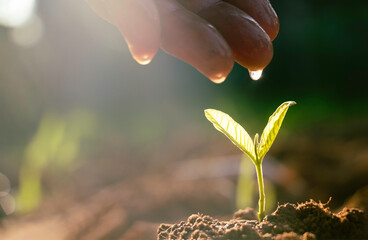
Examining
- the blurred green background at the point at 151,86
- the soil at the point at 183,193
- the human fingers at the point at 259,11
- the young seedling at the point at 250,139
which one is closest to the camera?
the young seedling at the point at 250,139

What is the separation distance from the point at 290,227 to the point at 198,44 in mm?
518

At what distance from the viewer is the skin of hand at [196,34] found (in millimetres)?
887

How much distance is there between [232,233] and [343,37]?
19.5 feet

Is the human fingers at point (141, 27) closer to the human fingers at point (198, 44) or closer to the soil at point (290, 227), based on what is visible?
the human fingers at point (198, 44)

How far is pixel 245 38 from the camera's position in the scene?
94 centimetres

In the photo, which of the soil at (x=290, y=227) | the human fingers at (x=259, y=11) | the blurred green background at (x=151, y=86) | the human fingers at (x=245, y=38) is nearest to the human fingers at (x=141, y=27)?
the human fingers at (x=245, y=38)

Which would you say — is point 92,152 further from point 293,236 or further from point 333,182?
point 293,236

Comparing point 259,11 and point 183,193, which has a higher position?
point 183,193

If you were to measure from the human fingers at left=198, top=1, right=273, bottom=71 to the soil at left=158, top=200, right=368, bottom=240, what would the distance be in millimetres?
409

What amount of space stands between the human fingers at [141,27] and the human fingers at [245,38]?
18 cm

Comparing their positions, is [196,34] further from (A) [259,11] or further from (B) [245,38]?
(A) [259,11]

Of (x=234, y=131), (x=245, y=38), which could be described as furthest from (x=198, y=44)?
(x=234, y=131)

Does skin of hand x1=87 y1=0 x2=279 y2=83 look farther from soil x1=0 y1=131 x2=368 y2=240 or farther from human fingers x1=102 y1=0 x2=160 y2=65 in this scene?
soil x1=0 y1=131 x2=368 y2=240

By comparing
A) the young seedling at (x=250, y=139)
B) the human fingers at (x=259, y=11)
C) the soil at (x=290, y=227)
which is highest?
the human fingers at (x=259, y=11)
